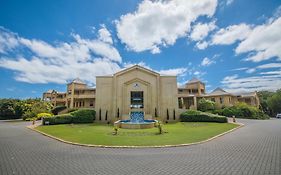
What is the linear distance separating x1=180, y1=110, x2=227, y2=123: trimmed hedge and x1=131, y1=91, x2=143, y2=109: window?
8.92m

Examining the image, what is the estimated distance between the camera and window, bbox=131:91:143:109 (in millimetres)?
34594

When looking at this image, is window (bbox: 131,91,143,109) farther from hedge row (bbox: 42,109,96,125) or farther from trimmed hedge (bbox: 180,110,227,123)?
trimmed hedge (bbox: 180,110,227,123)

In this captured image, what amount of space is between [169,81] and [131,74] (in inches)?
330

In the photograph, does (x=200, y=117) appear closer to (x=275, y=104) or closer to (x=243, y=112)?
(x=243, y=112)

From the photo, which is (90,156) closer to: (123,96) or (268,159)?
(268,159)

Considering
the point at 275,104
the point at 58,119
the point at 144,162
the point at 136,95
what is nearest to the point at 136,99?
the point at 136,95

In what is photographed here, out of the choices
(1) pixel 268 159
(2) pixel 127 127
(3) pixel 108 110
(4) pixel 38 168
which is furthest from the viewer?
(3) pixel 108 110

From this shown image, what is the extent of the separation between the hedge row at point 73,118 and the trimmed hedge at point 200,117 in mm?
18185

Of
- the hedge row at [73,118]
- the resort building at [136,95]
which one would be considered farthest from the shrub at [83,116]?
the resort building at [136,95]

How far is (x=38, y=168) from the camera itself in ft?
23.4

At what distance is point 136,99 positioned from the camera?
3491 cm

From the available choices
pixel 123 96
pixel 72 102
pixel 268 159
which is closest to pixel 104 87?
pixel 123 96

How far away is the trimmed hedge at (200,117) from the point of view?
28441mm

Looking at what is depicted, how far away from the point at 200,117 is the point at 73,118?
23.9 metres
